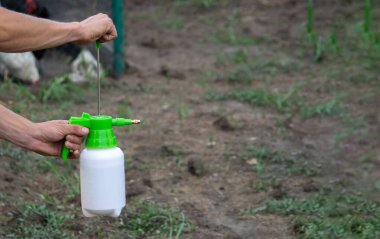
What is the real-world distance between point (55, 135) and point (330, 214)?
161 cm

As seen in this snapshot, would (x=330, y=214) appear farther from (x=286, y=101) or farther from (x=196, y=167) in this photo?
(x=286, y=101)

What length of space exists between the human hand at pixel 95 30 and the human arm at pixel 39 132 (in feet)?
0.90

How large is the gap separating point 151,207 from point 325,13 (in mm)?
4851

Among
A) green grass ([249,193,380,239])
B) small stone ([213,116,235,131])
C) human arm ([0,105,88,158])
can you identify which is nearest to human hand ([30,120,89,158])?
human arm ([0,105,88,158])

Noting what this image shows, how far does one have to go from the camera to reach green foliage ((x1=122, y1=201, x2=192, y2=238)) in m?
3.63

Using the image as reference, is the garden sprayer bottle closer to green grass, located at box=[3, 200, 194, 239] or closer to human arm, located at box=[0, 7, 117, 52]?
human arm, located at box=[0, 7, 117, 52]

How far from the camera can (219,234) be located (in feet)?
12.0

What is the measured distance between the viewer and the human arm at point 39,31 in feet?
8.17

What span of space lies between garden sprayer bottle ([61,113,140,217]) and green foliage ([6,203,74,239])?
2.86ft

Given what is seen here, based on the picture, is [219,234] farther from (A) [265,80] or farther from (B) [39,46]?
(A) [265,80]

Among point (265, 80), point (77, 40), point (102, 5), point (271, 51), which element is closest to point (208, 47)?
point (271, 51)

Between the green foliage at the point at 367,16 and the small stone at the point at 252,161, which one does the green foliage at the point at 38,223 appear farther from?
the green foliage at the point at 367,16

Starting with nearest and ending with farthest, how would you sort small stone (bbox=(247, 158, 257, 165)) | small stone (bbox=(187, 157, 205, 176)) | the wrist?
1. the wrist
2. small stone (bbox=(187, 157, 205, 176))
3. small stone (bbox=(247, 158, 257, 165))

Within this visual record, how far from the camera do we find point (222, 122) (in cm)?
531
